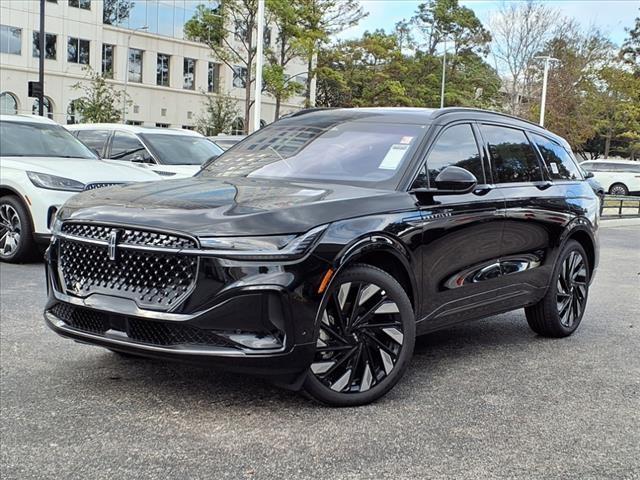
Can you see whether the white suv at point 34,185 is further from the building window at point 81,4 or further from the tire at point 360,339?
Answer: the building window at point 81,4

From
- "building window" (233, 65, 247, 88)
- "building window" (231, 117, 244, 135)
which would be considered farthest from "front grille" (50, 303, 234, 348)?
"building window" (233, 65, 247, 88)

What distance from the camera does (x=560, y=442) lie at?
379cm

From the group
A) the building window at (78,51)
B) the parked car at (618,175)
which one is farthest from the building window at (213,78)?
the parked car at (618,175)

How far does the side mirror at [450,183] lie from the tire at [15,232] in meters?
5.66

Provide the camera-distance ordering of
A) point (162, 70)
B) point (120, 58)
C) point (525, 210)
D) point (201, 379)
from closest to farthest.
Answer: point (201, 379)
point (525, 210)
point (120, 58)
point (162, 70)

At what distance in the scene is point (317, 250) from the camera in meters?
3.84

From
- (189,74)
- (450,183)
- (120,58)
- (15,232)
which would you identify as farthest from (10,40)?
(450,183)

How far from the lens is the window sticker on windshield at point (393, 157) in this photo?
15.6ft

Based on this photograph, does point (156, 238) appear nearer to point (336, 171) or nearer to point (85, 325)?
point (85, 325)

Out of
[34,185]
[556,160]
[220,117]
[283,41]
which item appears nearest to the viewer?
[556,160]

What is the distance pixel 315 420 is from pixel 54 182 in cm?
579

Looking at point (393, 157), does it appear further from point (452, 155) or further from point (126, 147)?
point (126, 147)

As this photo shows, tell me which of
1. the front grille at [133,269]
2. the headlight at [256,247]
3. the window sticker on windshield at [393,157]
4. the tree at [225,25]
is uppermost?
the tree at [225,25]

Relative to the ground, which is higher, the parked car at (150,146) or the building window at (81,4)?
the building window at (81,4)
